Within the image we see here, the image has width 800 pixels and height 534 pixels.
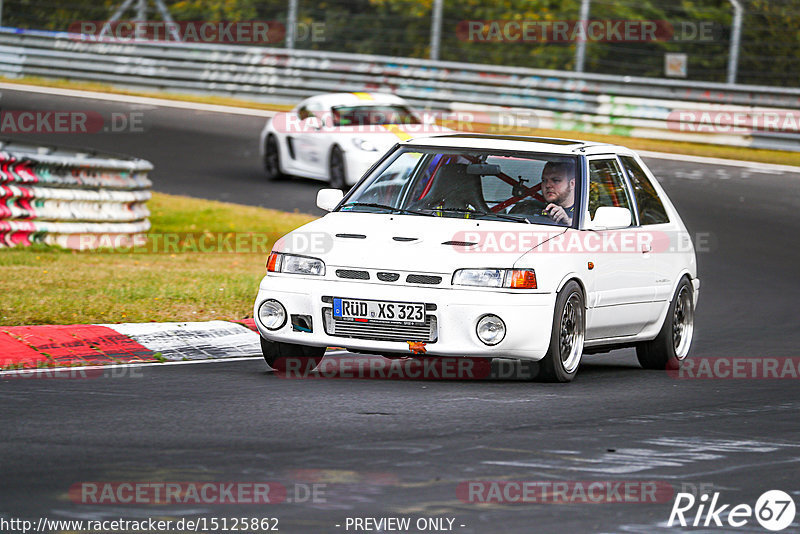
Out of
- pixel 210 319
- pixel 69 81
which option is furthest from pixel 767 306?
pixel 69 81

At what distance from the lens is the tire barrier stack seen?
598 inches

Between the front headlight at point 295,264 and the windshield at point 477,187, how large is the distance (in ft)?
2.71

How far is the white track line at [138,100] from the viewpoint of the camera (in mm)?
29703

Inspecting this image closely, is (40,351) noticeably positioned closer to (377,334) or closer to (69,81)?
(377,334)

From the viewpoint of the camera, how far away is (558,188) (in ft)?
31.0

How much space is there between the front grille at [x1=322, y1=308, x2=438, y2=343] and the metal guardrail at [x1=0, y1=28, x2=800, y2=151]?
17.1 m

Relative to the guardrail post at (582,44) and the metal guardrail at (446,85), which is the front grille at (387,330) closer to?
the metal guardrail at (446,85)

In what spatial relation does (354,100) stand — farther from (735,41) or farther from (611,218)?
(611,218)

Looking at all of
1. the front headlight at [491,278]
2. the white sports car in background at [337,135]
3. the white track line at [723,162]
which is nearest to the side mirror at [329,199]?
the front headlight at [491,278]

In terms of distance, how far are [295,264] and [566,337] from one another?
1656mm

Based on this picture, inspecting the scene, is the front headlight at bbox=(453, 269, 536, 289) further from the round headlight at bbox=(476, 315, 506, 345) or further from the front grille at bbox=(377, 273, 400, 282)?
the front grille at bbox=(377, 273, 400, 282)

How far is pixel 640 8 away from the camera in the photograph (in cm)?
2864

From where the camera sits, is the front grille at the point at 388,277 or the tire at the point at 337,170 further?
the tire at the point at 337,170

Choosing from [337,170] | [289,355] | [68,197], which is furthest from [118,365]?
[337,170]
